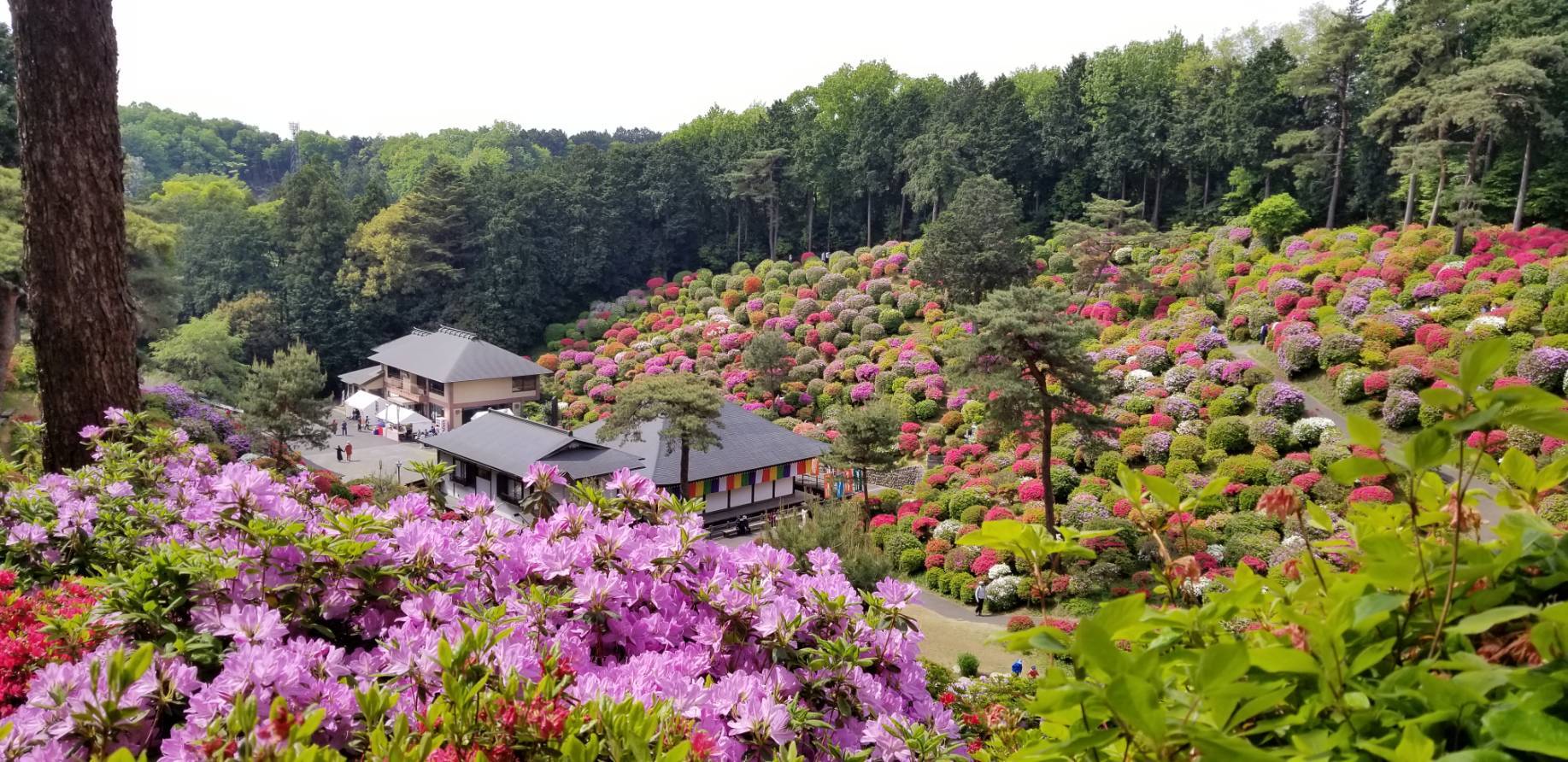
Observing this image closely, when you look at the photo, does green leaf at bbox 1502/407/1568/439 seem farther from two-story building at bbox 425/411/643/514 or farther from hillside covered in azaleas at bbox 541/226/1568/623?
two-story building at bbox 425/411/643/514

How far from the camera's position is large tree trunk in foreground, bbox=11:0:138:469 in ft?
12.8

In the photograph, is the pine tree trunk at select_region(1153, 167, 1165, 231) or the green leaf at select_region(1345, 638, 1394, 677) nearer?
the green leaf at select_region(1345, 638, 1394, 677)

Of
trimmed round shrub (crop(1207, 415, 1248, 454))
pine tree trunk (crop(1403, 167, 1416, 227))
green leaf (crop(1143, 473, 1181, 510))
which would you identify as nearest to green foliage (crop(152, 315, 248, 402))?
trimmed round shrub (crop(1207, 415, 1248, 454))

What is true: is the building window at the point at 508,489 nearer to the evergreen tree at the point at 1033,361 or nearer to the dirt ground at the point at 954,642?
the dirt ground at the point at 954,642

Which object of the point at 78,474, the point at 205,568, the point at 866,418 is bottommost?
the point at 866,418

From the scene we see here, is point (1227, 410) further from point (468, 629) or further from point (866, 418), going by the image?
point (468, 629)

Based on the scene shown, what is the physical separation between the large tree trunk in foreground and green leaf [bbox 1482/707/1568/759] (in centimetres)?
498

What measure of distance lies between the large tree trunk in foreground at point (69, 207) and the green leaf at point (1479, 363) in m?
4.96

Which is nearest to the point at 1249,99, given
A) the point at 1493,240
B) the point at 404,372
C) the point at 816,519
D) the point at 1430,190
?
the point at 1430,190

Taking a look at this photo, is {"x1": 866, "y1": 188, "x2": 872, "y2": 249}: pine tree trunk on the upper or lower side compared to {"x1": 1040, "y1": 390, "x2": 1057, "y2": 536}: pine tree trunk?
upper

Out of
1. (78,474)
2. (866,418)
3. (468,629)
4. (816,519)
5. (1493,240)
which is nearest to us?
(468,629)

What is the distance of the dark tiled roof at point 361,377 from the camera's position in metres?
28.3

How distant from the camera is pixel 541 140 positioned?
84.6 m

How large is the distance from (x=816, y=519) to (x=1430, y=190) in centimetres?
1915
